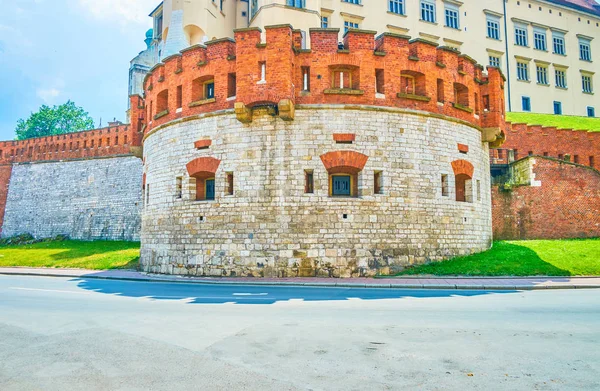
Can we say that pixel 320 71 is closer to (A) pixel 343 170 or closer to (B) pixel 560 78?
(A) pixel 343 170

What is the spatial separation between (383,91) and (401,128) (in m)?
1.50

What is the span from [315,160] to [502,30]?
3579 cm

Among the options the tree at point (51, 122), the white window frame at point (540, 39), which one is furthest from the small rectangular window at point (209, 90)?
the tree at point (51, 122)

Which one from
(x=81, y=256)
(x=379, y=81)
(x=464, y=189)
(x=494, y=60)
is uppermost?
(x=494, y=60)

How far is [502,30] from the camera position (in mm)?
40250

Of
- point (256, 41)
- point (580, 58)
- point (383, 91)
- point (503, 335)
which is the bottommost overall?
point (503, 335)

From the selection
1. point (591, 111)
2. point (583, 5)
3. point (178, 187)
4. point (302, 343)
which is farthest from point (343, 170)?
point (583, 5)

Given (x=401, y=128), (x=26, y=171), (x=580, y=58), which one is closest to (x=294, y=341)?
(x=401, y=128)

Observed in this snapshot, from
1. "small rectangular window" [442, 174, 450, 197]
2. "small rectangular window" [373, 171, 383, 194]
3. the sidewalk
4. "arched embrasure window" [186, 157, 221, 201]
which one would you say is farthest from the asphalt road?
"arched embrasure window" [186, 157, 221, 201]

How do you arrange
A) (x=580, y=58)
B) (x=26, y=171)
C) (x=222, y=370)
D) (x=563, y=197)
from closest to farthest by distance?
1. (x=222, y=370)
2. (x=563, y=197)
3. (x=26, y=171)
4. (x=580, y=58)

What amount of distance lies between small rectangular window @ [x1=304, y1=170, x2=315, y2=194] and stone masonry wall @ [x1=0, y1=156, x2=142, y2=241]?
65.9 ft

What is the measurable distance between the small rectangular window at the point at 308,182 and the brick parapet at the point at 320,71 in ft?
8.37

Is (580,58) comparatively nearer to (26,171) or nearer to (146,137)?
(146,137)

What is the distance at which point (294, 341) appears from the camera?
5.77 meters
